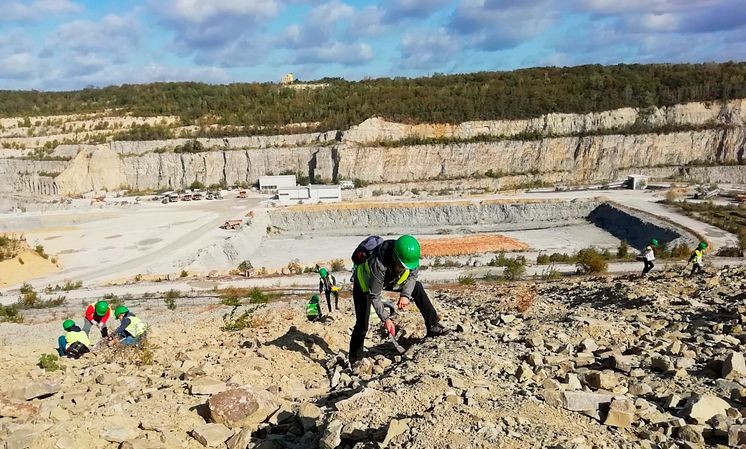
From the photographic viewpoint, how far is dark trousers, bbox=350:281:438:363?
6582mm

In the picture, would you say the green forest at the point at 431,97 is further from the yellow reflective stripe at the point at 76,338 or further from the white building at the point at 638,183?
the yellow reflective stripe at the point at 76,338

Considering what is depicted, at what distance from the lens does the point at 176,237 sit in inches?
1218

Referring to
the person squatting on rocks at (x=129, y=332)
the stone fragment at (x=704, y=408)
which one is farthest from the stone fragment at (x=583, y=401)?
the person squatting on rocks at (x=129, y=332)

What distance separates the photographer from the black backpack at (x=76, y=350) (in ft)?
27.5

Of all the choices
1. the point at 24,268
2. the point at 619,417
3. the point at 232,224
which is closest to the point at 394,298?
the point at 619,417

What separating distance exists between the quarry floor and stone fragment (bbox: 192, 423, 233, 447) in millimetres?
14447

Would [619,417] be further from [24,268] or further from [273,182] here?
[273,182]

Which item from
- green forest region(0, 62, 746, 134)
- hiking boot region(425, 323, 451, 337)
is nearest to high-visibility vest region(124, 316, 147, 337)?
hiking boot region(425, 323, 451, 337)

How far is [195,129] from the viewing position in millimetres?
60531

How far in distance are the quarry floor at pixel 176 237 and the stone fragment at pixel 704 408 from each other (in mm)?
14886

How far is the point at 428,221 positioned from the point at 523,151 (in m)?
19.4

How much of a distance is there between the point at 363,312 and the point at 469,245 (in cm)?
2435

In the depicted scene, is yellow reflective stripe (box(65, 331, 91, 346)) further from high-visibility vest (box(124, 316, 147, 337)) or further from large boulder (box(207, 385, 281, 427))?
large boulder (box(207, 385, 281, 427))

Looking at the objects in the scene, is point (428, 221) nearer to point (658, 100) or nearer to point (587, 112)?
point (587, 112)
